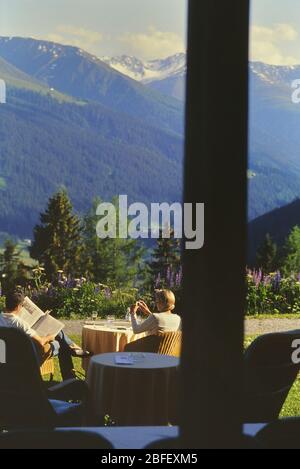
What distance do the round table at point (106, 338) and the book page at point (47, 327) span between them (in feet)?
2.65

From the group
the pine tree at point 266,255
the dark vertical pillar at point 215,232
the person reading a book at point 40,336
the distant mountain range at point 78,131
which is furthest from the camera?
the distant mountain range at point 78,131

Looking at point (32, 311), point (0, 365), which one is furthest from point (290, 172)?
point (0, 365)

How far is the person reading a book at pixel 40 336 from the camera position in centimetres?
566

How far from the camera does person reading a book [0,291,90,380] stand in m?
5.66

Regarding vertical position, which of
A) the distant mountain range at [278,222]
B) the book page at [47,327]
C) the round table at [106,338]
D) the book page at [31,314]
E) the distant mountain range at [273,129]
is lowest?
the round table at [106,338]

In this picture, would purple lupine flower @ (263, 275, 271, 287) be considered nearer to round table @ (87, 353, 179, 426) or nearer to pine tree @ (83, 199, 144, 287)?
pine tree @ (83, 199, 144, 287)

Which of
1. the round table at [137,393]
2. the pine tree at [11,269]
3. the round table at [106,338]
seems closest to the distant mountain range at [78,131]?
the pine tree at [11,269]

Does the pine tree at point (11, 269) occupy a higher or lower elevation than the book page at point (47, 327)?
higher

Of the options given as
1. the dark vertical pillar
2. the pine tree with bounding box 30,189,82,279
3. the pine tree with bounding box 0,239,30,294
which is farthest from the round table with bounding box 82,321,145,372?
the pine tree with bounding box 30,189,82,279

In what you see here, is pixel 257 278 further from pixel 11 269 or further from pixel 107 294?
pixel 11 269

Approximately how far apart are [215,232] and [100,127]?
3895cm

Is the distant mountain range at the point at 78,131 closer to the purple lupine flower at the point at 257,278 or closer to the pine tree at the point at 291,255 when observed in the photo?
the pine tree at the point at 291,255

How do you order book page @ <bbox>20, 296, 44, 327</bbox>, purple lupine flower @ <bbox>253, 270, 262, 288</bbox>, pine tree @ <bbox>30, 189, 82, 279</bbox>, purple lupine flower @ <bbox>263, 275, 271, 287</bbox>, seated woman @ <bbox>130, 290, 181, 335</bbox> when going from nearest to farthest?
1. seated woman @ <bbox>130, 290, 181, 335</bbox>
2. book page @ <bbox>20, 296, 44, 327</bbox>
3. purple lupine flower @ <bbox>253, 270, 262, 288</bbox>
4. purple lupine flower @ <bbox>263, 275, 271, 287</bbox>
5. pine tree @ <bbox>30, 189, 82, 279</bbox>

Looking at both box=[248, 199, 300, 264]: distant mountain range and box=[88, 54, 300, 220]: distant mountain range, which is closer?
box=[248, 199, 300, 264]: distant mountain range
